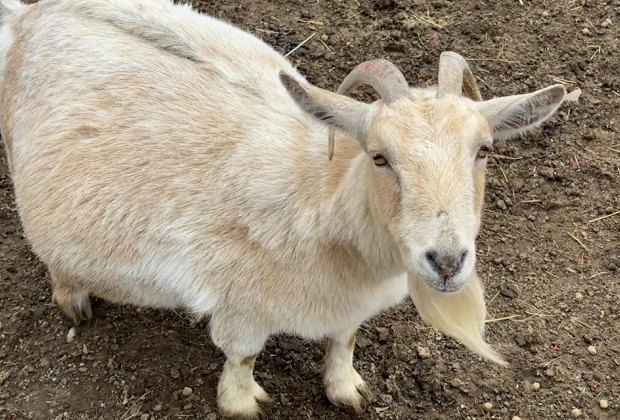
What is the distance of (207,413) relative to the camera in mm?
3699

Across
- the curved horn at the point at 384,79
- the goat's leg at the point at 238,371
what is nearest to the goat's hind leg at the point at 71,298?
the goat's leg at the point at 238,371

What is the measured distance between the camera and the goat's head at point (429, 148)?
2318 mm

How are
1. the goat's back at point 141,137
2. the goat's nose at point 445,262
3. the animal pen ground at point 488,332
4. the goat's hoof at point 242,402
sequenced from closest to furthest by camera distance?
the goat's nose at point 445,262
the goat's back at point 141,137
the goat's hoof at point 242,402
the animal pen ground at point 488,332

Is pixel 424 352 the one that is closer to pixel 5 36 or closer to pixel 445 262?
pixel 445 262

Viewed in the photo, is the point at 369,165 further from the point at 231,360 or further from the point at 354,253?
the point at 231,360

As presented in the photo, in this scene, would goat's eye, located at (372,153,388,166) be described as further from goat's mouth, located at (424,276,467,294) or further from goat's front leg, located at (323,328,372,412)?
goat's front leg, located at (323,328,372,412)

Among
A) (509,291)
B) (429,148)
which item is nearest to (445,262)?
(429,148)

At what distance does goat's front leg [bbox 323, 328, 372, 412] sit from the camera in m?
3.62

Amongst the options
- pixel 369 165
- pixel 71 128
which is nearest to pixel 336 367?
pixel 369 165

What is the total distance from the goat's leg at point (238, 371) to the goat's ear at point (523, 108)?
142cm

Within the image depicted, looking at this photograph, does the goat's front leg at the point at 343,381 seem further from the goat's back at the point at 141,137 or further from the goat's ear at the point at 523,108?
the goat's ear at the point at 523,108

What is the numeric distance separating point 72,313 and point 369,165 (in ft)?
7.02

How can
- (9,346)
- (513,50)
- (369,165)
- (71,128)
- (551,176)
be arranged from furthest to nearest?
(513,50) < (551,176) < (9,346) < (71,128) < (369,165)

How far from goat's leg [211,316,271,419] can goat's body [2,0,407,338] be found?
0.07 metres
